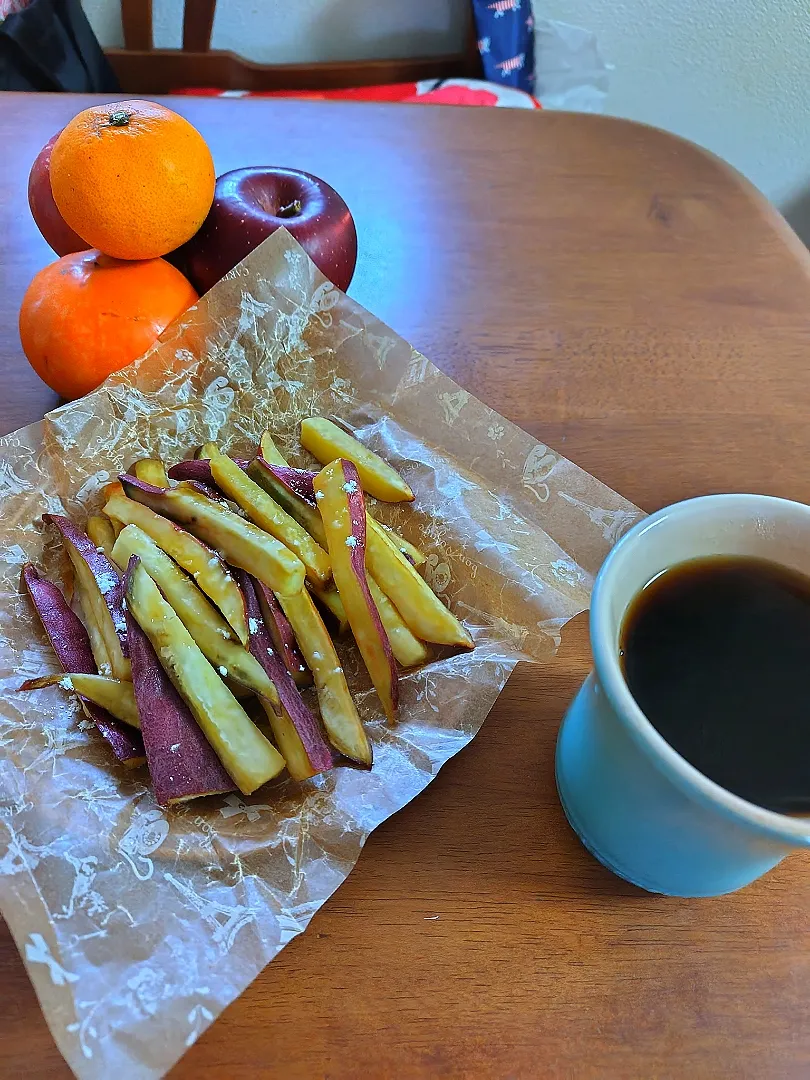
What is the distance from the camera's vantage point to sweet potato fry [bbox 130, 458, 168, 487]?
2.70 feet

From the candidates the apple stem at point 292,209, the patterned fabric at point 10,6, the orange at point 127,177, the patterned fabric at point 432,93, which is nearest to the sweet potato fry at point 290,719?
the orange at point 127,177

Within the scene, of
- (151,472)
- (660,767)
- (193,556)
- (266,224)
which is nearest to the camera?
(660,767)

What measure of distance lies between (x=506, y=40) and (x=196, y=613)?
1943 mm

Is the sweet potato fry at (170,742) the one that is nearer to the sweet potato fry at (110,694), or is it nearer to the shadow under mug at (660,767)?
the sweet potato fry at (110,694)

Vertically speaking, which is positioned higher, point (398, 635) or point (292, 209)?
point (292, 209)

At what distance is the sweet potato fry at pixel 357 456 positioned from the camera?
843 mm

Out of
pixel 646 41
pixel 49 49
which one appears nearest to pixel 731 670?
pixel 49 49

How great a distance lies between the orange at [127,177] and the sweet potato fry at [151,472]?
24 centimetres

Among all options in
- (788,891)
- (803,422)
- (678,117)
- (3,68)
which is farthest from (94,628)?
(678,117)

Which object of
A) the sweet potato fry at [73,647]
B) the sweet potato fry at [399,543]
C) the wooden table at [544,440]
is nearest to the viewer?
the wooden table at [544,440]

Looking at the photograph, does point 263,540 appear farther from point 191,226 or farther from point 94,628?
point 191,226

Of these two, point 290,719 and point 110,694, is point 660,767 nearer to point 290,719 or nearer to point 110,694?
point 290,719

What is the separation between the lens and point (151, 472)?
82 cm

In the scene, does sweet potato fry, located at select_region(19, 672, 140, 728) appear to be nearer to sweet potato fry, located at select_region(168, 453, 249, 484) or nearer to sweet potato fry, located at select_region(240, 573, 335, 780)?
sweet potato fry, located at select_region(240, 573, 335, 780)
